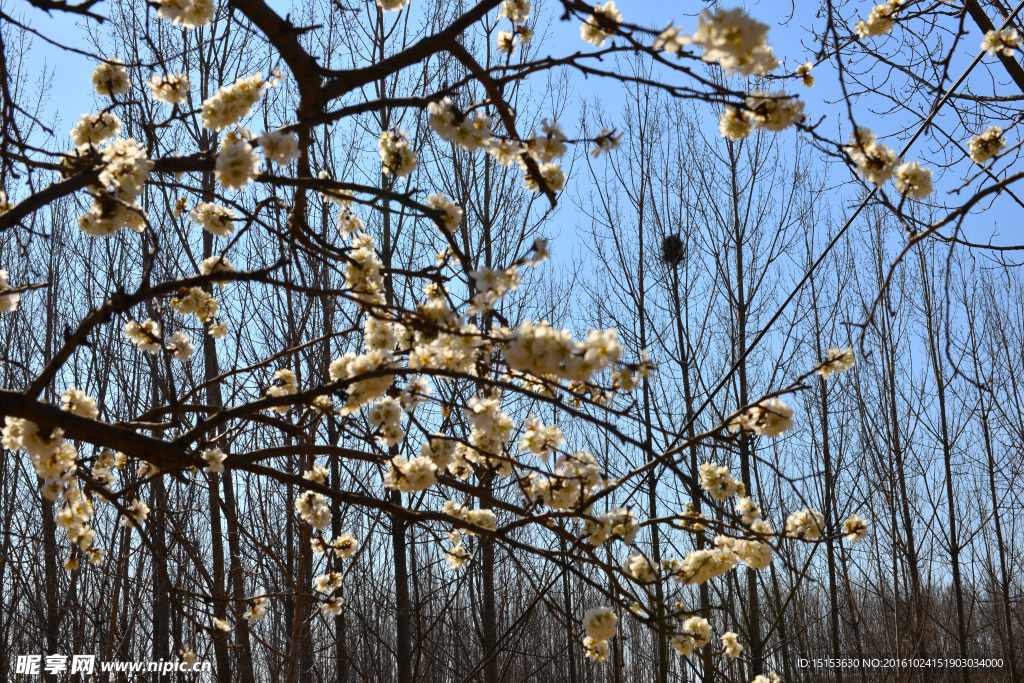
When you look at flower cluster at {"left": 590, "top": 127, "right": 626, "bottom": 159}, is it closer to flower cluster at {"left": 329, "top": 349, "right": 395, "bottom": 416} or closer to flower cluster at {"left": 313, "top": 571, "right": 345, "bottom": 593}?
flower cluster at {"left": 329, "top": 349, "right": 395, "bottom": 416}

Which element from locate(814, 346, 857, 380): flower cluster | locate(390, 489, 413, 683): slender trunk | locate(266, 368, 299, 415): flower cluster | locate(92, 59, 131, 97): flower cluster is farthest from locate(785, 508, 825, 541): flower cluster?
locate(390, 489, 413, 683): slender trunk

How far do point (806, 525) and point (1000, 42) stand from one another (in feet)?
6.42

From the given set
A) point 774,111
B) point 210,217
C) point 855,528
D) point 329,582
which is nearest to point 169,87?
point 210,217

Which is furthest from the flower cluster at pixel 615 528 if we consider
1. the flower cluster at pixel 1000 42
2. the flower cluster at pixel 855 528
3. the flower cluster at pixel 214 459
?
the flower cluster at pixel 1000 42

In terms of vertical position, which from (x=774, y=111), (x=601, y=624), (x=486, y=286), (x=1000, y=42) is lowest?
(x=601, y=624)

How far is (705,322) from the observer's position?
20.7 ft

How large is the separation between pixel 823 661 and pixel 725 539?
445 inches

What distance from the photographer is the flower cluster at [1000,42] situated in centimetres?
254

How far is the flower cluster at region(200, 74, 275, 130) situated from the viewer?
6.61ft

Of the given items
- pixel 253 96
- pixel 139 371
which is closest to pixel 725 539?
pixel 253 96

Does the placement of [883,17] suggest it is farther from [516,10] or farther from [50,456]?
[50,456]

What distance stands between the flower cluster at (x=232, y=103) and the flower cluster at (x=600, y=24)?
98cm

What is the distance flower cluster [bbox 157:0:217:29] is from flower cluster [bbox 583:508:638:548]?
1.88 metres

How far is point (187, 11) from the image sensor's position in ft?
6.80
